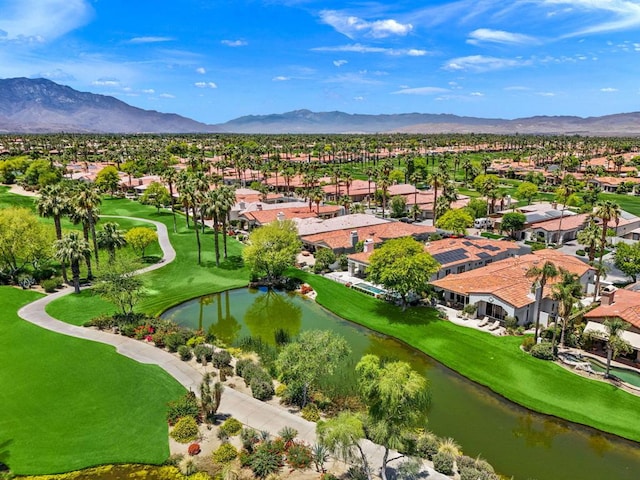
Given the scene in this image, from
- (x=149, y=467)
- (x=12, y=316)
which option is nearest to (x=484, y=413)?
(x=149, y=467)

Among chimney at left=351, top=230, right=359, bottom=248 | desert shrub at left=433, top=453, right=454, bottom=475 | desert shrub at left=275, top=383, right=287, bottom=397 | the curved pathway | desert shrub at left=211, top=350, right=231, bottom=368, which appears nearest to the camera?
desert shrub at left=433, top=453, right=454, bottom=475

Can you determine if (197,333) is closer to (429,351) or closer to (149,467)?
(149,467)

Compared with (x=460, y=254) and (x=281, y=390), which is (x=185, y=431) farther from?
(x=460, y=254)

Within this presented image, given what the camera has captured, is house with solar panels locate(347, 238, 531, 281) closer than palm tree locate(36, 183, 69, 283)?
No

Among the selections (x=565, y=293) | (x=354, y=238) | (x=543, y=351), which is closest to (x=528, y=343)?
(x=543, y=351)

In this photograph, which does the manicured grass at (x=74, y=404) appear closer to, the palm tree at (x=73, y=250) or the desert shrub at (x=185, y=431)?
the desert shrub at (x=185, y=431)

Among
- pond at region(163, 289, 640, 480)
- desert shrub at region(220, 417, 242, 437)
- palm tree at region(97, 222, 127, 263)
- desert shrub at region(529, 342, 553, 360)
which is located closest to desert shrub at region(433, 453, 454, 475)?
pond at region(163, 289, 640, 480)

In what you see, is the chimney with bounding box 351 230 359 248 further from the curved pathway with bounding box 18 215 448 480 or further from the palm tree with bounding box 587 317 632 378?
the palm tree with bounding box 587 317 632 378

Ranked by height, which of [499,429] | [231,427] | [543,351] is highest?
[543,351]
